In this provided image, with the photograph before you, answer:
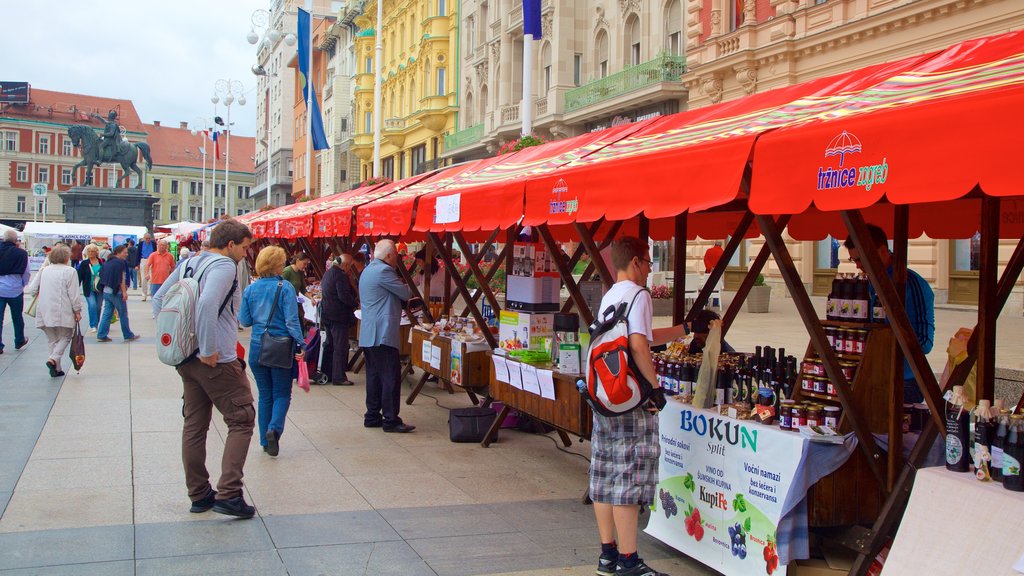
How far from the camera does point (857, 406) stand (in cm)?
445

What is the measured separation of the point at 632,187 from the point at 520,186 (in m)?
1.52

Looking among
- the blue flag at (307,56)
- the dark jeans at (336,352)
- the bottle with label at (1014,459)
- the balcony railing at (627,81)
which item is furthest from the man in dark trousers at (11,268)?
the balcony railing at (627,81)

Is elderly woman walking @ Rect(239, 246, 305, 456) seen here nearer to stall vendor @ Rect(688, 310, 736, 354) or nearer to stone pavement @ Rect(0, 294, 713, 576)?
stone pavement @ Rect(0, 294, 713, 576)

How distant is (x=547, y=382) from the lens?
676cm

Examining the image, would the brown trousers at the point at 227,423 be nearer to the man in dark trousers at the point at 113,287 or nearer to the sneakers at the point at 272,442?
the sneakers at the point at 272,442

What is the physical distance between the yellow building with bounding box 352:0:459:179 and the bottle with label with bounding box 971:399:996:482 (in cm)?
4120

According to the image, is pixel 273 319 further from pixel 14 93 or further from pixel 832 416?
pixel 14 93

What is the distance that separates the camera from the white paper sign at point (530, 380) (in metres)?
6.94

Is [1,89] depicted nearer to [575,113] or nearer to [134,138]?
[134,138]

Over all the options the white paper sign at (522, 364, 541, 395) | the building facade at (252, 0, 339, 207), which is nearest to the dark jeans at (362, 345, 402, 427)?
the white paper sign at (522, 364, 541, 395)

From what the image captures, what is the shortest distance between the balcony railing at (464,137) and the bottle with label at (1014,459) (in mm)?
35307

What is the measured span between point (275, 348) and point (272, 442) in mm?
823

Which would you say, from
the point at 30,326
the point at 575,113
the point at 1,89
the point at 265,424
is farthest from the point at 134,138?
the point at 265,424

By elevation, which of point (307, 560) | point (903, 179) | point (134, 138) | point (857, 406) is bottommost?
point (307, 560)
